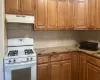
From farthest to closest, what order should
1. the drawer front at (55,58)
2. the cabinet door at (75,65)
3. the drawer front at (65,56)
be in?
the cabinet door at (75,65) < the drawer front at (65,56) < the drawer front at (55,58)

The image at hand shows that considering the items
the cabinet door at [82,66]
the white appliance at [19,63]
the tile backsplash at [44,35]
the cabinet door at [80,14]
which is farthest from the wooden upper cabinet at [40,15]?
the cabinet door at [82,66]

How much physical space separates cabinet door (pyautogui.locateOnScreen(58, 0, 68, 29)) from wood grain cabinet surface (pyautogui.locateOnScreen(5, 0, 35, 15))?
2.10ft

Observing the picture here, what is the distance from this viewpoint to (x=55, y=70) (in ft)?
8.63

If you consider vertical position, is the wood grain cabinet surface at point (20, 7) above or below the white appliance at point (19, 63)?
above

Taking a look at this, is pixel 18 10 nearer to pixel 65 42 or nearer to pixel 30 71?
pixel 30 71

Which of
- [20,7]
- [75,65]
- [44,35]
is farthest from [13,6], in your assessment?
[75,65]

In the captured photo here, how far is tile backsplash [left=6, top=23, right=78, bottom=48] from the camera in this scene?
9.03 feet

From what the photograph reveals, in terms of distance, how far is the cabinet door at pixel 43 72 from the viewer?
8.11 feet

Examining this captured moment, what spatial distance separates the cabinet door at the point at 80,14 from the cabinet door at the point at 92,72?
3.04 ft

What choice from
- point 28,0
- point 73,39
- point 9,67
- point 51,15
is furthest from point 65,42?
point 9,67

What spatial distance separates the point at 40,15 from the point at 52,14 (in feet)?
0.93

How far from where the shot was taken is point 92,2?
2.71 metres

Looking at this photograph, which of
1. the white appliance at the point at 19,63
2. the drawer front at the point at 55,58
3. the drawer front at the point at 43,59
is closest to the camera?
the white appliance at the point at 19,63

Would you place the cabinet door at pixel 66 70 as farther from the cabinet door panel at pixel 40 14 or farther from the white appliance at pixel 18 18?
the white appliance at pixel 18 18
